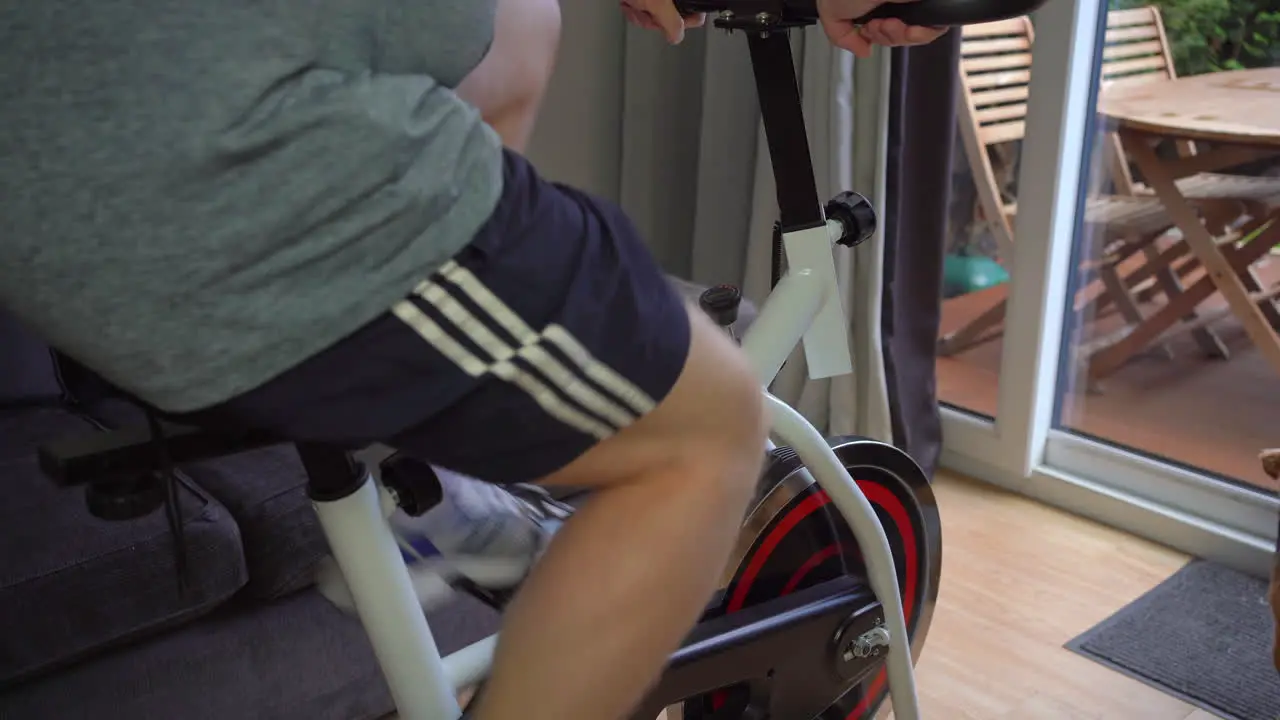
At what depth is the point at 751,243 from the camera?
2.32 meters

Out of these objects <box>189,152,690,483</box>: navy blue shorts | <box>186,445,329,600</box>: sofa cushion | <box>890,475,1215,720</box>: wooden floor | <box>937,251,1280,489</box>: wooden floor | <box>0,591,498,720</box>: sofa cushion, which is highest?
<box>189,152,690,483</box>: navy blue shorts

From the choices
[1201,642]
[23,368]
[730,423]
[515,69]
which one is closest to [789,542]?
[730,423]

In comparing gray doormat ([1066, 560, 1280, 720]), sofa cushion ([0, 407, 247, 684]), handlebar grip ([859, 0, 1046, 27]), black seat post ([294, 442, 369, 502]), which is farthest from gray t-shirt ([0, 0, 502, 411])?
gray doormat ([1066, 560, 1280, 720])

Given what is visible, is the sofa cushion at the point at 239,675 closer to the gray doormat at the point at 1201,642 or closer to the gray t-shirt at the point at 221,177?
the gray t-shirt at the point at 221,177

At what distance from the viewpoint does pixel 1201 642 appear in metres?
1.74

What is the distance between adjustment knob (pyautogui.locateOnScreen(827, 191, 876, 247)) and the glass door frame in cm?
109

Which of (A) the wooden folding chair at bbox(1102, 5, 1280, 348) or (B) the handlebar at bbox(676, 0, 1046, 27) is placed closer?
(B) the handlebar at bbox(676, 0, 1046, 27)

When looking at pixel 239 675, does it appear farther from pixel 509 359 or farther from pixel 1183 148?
pixel 1183 148

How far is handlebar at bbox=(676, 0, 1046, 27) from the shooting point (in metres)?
0.85

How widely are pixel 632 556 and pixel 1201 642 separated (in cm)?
141

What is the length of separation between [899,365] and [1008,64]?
0.66 metres

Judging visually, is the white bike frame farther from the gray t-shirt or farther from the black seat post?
the gray t-shirt

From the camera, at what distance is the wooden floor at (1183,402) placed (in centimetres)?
218

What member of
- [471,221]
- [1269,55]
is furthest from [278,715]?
[1269,55]
